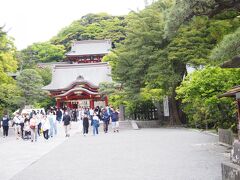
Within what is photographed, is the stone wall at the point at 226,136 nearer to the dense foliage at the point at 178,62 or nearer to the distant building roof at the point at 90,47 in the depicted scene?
the dense foliage at the point at 178,62

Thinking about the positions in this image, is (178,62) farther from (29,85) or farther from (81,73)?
(81,73)

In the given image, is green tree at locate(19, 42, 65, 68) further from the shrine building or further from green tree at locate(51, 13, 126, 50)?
the shrine building

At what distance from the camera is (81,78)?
46.0 m

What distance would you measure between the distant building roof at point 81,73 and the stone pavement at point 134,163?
3741cm

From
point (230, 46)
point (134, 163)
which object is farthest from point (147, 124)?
point (230, 46)

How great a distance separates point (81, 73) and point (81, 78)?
6.68m

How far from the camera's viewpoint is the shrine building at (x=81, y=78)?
4412 cm

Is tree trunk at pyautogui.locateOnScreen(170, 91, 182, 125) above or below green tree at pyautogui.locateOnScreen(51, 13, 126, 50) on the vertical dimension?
below

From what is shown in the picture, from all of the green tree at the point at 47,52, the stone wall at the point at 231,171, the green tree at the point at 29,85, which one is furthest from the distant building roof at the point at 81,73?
the stone wall at the point at 231,171

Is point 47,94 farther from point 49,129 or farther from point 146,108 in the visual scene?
point 49,129

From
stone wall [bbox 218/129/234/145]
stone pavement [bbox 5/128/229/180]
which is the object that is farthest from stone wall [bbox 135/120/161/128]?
stone wall [bbox 218/129/234/145]

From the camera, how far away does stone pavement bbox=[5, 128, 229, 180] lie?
26.5 feet

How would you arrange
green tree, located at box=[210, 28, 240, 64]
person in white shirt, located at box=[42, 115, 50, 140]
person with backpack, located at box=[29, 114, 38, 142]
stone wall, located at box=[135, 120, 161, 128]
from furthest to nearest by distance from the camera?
stone wall, located at box=[135, 120, 161, 128] < person in white shirt, located at box=[42, 115, 50, 140] < person with backpack, located at box=[29, 114, 38, 142] < green tree, located at box=[210, 28, 240, 64]

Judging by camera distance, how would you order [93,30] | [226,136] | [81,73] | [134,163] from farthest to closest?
1. [93,30]
2. [81,73]
3. [226,136]
4. [134,163]
